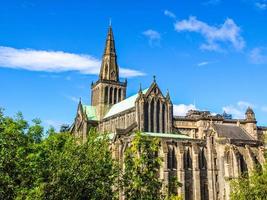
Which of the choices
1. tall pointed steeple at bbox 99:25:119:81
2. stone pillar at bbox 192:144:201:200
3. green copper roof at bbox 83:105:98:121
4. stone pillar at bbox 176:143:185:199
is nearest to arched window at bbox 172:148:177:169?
stone pillar at bbox 176:143:185:199

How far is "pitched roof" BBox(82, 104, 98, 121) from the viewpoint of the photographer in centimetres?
12223

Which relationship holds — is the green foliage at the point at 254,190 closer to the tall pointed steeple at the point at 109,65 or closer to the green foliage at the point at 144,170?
the green foliage at the point at 144,170

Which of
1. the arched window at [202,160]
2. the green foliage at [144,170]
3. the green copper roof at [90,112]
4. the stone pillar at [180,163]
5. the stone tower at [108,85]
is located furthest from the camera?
the stone tower at [108,85]

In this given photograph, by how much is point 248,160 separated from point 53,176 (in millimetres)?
61988

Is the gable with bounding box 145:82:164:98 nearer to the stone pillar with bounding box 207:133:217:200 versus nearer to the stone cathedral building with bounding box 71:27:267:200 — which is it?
the stone cathedral building with bounding box 71:27:267:200

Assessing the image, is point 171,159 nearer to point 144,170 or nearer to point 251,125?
point 251,125

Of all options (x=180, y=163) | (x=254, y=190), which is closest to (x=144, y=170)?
(x=254, y=190)

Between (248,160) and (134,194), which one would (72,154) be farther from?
(248,160)

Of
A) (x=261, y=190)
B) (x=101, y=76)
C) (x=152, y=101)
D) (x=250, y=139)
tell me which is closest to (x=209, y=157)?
(x=250, y=139)

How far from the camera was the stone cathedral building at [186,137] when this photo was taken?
276 feet

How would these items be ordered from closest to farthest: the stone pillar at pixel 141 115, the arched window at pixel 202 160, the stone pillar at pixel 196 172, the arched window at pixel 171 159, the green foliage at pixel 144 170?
the green foliage at pixel 144 170
the arched window at pixel 171 159
the stone pillar at pixel 196 172
the arched window at pixel 202 160
the stone pillar at pixel 141 115

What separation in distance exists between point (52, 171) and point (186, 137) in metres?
63.7

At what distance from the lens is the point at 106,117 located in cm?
11506

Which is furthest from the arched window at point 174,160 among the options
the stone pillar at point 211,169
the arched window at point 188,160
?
the stone pillar at point 211,169
